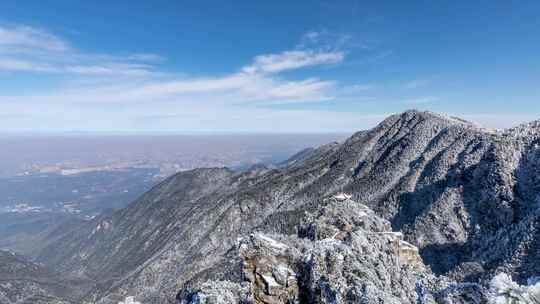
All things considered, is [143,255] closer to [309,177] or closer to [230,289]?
[309,177]

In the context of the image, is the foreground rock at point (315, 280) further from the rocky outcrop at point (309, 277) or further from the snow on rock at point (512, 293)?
the snow on rock at point (512, 293)

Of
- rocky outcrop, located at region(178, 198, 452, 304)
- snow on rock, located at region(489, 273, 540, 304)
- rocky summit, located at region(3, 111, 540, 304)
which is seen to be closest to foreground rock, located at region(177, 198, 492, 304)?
rocky outcrop, located at region(178, 198, 452, 304)

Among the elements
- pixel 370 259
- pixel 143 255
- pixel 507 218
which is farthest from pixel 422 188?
pixel 143 255

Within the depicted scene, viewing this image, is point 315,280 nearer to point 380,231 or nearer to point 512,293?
point 512,293

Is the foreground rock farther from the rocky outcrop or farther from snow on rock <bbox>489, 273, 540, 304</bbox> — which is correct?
snow on rock <bbox>489, 273, 540, 304</bbox>

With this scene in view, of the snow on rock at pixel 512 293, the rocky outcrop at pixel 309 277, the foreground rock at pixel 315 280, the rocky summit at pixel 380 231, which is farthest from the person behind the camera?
the rocky summit at pixel 380 231

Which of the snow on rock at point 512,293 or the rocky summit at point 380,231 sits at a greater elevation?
the snow on rock at point 512,293

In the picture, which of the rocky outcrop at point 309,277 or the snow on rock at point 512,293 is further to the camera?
the rocky outcrop at point 309,277

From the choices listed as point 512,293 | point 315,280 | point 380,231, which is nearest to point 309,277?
point 315,280

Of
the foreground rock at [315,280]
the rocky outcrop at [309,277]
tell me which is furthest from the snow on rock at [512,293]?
the rocky outcrop at [309,277]
